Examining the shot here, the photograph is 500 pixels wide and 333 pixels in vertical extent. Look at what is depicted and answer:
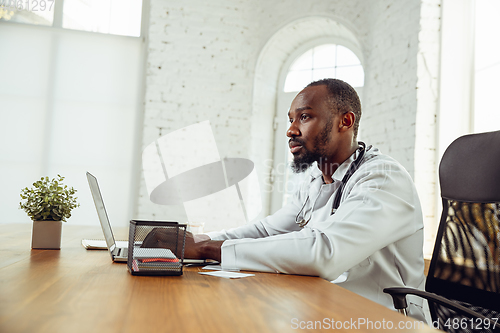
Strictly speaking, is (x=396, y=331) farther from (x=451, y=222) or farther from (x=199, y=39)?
(x=199, y=39)

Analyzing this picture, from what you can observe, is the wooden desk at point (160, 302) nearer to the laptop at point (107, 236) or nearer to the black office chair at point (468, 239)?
the laptop at point (107, 236)

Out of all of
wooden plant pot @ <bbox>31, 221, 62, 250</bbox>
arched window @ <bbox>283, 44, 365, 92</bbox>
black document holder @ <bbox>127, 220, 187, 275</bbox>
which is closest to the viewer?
black document holder @ <bbox>127, 220, 187, 275</bbox>

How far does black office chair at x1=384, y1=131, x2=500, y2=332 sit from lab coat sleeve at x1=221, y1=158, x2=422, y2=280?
0.17m

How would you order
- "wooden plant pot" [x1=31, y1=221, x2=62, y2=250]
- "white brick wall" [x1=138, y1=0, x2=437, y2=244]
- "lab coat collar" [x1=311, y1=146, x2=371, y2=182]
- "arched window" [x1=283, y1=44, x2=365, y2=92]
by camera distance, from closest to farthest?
"wooden plant pot" [x1=31, y1=221, x2=62, y2=250] < "lab coat collar" [x1=311, y1=146, x2=371, y2=182] < "arched window" [x1=283, y1=44, x2=365, y2=92] < "white brick wall" [x1=138, y1=0, x2=437, y2=244]

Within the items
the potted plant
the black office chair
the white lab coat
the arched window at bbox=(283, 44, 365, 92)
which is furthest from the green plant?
the arched window at bbox=(283, 44, 365, 92)

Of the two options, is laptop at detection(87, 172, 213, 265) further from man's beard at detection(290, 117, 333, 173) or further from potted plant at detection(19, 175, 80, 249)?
man's beard at detection(290, 117, 333, 173)

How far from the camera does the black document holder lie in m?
0.98

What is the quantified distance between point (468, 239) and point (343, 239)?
1.61ft

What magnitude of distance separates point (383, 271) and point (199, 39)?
3.22 m

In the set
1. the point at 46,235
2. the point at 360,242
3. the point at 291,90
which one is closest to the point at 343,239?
the point at 360,242

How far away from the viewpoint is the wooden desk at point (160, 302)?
612mm

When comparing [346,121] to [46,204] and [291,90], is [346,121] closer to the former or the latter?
[46,204]

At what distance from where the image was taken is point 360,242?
1.12 meters

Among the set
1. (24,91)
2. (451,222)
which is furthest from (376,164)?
(24,91)
